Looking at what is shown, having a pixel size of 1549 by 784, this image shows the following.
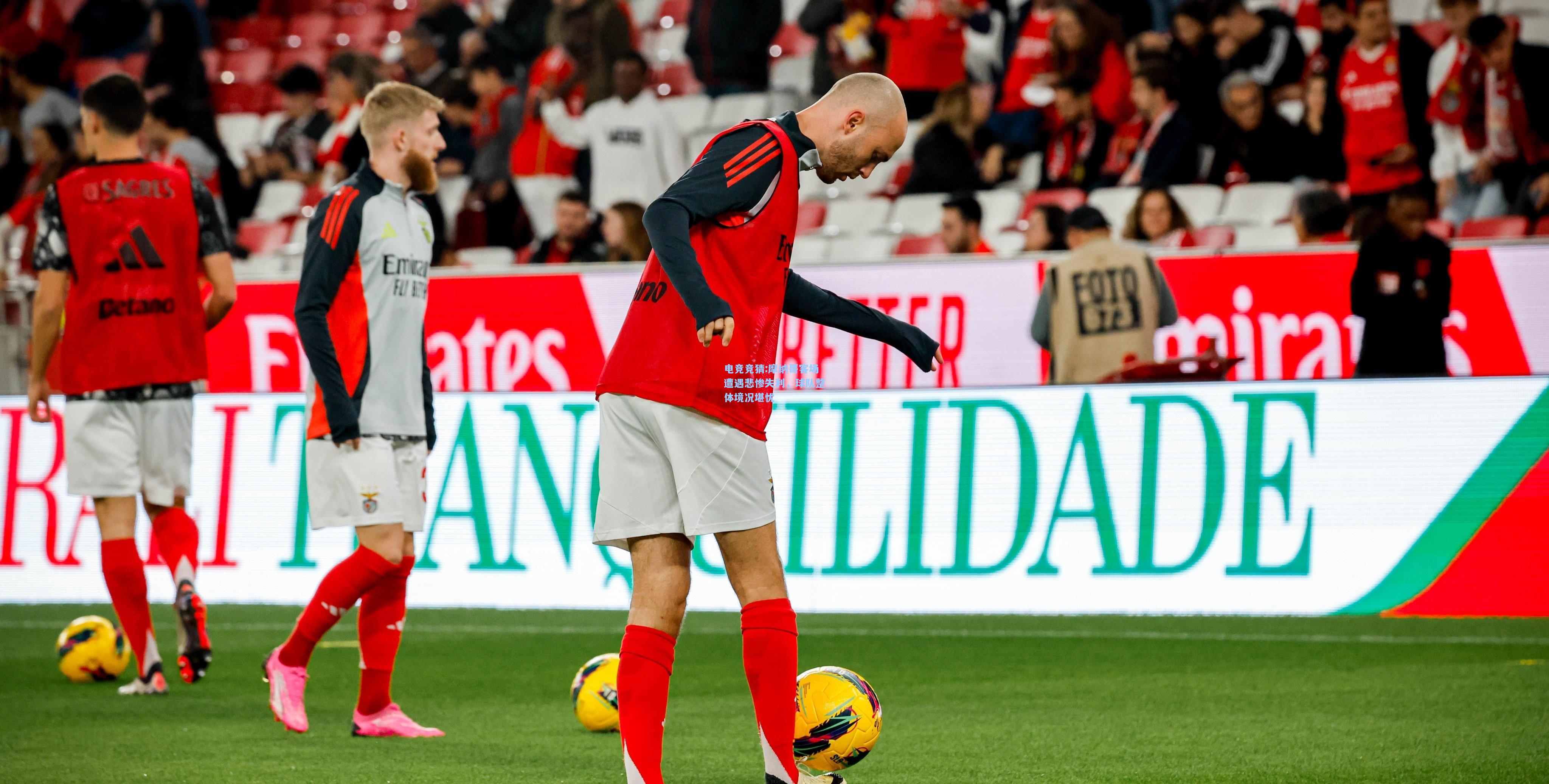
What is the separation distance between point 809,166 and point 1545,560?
19.0ft

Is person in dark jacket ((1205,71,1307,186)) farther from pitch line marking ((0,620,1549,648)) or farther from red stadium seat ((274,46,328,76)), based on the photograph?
red stadium seat ((274,46,328,76))

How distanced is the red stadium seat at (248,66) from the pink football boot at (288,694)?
605 inches

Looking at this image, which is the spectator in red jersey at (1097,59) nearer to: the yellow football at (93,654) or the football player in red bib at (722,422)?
the yellow football at (93,654)

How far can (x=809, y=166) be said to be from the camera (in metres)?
4.52

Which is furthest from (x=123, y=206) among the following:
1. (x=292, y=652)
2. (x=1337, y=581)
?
(x=1337, y=581)

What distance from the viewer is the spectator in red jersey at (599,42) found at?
15594 mm

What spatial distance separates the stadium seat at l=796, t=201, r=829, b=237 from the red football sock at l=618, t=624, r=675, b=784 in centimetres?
1047

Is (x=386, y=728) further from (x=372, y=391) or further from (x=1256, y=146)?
(x=1256, y=146)

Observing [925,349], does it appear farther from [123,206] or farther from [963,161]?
[963,161]

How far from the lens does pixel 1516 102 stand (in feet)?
40.9

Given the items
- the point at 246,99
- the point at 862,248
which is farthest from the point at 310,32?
the point at 862,248

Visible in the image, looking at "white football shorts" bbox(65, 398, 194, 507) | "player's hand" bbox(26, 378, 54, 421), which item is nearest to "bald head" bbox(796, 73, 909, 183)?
"white football shorts" bbox(65, 398, 194, 507)

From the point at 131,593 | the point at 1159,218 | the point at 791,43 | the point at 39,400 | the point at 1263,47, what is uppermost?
the point at 791,43

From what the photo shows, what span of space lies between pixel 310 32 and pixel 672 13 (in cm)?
491
